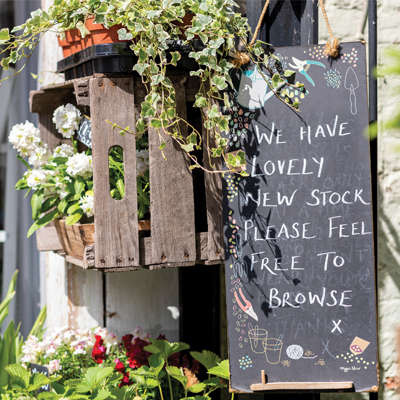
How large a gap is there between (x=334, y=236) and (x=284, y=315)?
0.97 feet

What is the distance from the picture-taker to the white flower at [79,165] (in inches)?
56.2

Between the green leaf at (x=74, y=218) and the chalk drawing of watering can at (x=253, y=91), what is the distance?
66 cm

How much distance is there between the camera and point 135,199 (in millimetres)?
1312

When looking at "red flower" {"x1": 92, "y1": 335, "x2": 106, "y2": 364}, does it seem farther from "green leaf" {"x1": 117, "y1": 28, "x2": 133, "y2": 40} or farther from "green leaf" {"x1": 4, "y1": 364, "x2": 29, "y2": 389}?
"green leaf" {"x1": 117, "y1": 28, "x2": 133, "y2": 40}

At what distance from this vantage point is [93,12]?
49.7 inches

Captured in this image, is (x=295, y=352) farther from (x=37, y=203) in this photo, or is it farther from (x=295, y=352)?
(x=37, y=203)

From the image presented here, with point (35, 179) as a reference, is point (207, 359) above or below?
below

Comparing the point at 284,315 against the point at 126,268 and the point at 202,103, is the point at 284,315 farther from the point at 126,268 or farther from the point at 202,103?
the point at 202,103

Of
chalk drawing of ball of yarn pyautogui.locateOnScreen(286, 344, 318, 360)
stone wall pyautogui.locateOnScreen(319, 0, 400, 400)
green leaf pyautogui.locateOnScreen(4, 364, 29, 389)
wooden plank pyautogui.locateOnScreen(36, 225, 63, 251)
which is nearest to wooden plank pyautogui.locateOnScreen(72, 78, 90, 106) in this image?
wooden plank pyautogui.locateOnScreen(36, 225, 63, 251)

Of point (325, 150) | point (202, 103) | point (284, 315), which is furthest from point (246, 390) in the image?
point (202, 103)

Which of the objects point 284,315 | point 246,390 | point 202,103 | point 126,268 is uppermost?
point 202,103

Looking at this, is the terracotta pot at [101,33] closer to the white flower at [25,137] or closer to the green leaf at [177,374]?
the white flower at [25,137]

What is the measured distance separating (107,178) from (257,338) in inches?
27.3

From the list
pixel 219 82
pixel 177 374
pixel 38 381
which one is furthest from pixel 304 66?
pixel 38 381
